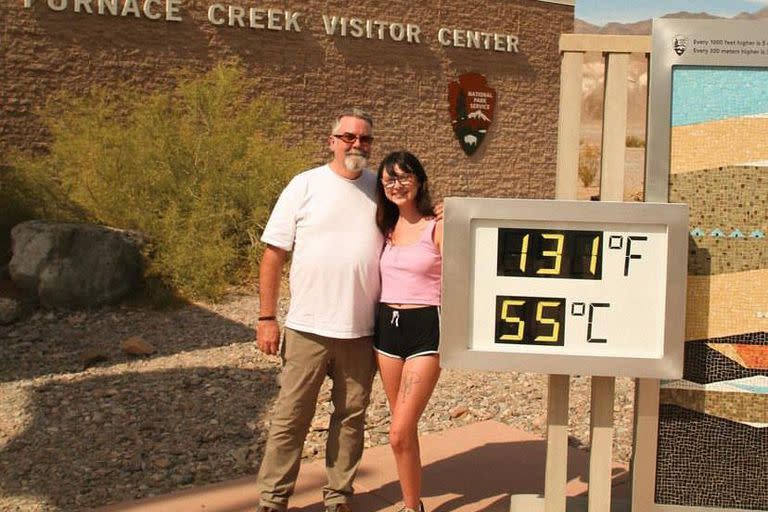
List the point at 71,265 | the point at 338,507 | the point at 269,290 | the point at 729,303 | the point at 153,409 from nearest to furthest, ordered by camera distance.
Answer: the point at 729,303 < the point at 269,290 < the point at 338,507 < the point at 153,409 < the point at 71,265

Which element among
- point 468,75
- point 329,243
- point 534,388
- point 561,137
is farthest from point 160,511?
point 468,75

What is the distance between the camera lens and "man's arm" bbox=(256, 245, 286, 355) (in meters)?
4.17

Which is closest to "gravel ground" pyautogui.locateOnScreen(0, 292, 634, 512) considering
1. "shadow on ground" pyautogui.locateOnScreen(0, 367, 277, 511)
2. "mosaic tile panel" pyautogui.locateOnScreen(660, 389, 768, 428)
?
"shadow on ground" pyautogui.locateOnScreen(0, 367, 277, 511)

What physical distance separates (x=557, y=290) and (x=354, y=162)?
105cm

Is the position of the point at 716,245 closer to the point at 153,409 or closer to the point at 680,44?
the point at 680,44

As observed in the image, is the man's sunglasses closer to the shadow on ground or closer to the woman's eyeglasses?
the woman's eyeglasses

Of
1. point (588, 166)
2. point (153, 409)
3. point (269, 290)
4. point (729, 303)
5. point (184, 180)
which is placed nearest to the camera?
point (729, 303)

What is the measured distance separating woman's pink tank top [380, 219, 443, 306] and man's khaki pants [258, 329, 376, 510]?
0.33m

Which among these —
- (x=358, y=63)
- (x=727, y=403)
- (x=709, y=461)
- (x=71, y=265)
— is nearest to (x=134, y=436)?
(x=709, y=461)

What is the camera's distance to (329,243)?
405 cm

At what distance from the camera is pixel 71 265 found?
31.9ft

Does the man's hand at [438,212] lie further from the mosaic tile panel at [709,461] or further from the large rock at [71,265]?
the large rock at [71,265]

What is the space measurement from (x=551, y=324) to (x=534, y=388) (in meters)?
3.68

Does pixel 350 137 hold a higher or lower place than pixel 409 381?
higher
